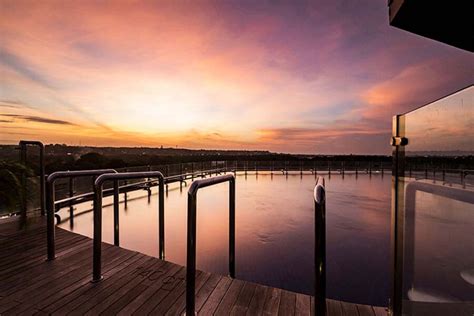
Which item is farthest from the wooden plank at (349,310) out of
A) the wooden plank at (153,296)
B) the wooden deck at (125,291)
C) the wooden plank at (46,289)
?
the wooden plank at (46,289)

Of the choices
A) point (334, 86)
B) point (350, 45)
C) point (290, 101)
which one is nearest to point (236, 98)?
point (290, 101)

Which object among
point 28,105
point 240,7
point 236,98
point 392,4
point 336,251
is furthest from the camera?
point 236,98

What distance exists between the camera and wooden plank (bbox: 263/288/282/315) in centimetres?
173

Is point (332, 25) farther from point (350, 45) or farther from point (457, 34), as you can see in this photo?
point (457, 34)

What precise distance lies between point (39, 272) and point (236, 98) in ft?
37.6

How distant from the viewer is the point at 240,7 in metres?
6.83

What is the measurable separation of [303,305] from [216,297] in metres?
0.69

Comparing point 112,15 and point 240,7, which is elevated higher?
point 240,7

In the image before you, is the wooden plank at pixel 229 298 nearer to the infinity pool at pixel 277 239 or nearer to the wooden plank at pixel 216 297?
the wooden plank at pixel 216 297

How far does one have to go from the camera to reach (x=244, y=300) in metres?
Answer: 1.87

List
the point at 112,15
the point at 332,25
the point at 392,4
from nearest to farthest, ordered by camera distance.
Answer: the point at 392,4 → the point at 112,15 → the point at 332,25

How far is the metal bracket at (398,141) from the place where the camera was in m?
1.51

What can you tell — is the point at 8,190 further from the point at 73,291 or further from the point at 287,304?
the point at 287,304

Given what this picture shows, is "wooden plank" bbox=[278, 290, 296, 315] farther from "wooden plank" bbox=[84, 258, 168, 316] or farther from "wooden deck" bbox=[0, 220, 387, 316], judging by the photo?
"wooden plank" bbox=[84, 258, 168, 316]
